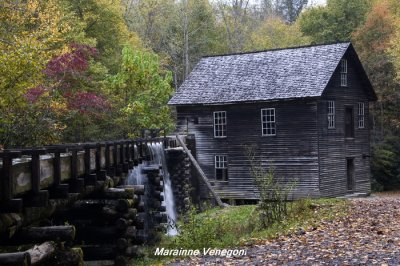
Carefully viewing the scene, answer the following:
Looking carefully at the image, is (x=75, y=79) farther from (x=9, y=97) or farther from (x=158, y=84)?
(x=9, y=97)

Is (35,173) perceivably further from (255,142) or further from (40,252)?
(255,142)

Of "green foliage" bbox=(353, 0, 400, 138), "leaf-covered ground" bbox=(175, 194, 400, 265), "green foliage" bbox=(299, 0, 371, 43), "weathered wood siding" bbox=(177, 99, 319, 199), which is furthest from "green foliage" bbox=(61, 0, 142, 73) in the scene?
"leaf-covered ground" bbox=(175, 194, 400, 265)

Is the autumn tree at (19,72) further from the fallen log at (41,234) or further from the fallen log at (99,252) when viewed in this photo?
the fallen log at (41,234)

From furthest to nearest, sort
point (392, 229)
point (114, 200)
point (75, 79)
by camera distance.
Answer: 1. point (75, 79)
2. point (392, 229)
3. point (114, 200)

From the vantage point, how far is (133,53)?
33531 mm

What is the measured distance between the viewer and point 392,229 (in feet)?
48.9

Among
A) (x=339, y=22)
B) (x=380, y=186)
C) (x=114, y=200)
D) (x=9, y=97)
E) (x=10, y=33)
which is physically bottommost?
(x=380, y=186)

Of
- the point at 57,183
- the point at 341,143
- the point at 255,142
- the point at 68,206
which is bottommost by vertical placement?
the point at 68,206

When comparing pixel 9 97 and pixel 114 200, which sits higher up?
pixel 9 97

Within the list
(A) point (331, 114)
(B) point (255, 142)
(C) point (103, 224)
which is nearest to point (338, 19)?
(A) point (331, 114)

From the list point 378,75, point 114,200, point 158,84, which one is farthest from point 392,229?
point 378,75

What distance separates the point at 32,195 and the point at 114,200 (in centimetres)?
473

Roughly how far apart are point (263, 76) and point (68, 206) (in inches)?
909

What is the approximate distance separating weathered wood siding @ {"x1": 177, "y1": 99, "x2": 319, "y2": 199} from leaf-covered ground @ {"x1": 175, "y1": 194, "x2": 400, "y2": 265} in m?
13.9
